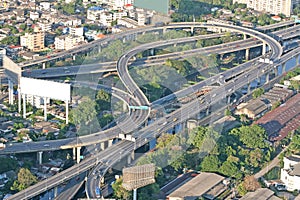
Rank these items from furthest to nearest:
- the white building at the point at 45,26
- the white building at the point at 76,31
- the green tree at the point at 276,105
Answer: the white building at the point at 45,26
the white building at the point at 76,31
the green tree at the point at 276,105

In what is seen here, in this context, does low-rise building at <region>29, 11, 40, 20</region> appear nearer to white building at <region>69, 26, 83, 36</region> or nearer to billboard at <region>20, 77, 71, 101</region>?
white building at <region>69, 26, 83, 36</region>

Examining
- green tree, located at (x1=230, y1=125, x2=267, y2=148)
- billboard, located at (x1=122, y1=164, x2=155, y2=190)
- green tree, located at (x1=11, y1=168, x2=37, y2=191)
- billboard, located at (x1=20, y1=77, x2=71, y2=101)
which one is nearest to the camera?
billboard, located at (x1=122, y1=164, x2=155, y2=190)

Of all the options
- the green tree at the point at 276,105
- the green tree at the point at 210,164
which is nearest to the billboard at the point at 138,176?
the green tree at the point at 210,164

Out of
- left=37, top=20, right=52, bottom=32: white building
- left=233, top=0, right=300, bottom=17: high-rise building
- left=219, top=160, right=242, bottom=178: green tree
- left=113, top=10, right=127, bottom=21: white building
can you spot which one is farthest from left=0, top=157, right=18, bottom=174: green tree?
left=233, top=0, right=300, bottom=17: high-rise building

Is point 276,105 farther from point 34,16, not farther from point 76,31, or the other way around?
point 34,16

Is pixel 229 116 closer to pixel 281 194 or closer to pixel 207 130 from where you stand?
pixel 207 130

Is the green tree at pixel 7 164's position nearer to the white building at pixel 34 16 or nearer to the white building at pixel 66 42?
the white building at pixel 66 42
